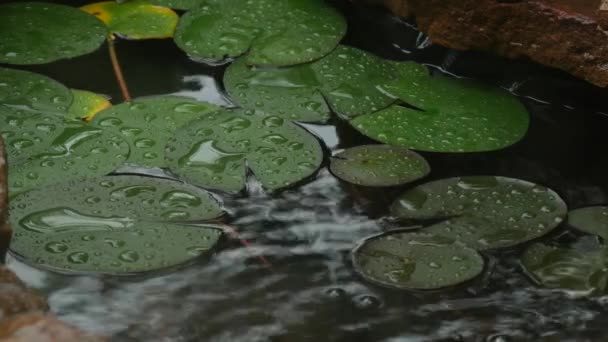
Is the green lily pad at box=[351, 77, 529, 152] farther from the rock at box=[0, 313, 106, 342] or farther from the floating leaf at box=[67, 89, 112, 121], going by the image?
the rock at box=[0, 313, 106, 342]

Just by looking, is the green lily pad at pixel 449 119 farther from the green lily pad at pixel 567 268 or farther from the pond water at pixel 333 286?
the green lily pad at pixel 567 268

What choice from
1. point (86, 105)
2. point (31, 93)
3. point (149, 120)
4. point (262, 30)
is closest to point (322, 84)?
point (262, 30)

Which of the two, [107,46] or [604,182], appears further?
[107,46]

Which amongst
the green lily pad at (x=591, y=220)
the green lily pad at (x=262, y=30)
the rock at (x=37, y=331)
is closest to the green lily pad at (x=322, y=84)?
the green lily pad at (x=262, y=30)

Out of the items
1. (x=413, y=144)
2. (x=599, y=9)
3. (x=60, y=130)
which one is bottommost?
(x=60, y=130)

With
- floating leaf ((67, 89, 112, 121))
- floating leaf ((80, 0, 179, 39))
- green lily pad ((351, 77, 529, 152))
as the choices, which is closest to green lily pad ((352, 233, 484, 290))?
green lily pad ((351, 77, 529, 152))

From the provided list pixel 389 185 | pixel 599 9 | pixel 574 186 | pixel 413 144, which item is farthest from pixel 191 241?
pixel 599 9

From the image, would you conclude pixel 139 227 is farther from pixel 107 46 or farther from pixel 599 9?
pixel 599 9
